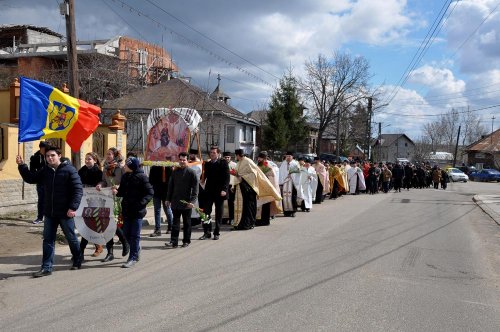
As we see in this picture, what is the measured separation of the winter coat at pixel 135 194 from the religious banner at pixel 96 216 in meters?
0.29

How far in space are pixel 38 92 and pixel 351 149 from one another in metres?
69.2

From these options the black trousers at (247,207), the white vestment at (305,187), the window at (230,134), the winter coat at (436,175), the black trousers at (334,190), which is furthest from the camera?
the window at (230,134)

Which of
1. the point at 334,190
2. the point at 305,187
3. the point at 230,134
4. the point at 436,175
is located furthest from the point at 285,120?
the point at 305,187

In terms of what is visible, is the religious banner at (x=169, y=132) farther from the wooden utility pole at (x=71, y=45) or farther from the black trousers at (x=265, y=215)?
the black trousers at (x=265, y=215)

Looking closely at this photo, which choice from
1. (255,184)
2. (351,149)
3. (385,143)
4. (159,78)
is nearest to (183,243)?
(255,184)

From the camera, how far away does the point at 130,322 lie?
4844mm

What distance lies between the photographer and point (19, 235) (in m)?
9.56

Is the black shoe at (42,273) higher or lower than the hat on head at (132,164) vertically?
lower

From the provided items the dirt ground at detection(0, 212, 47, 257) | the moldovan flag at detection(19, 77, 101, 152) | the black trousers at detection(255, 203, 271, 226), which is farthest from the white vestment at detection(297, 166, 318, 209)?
the dirt ground at detection(0, 212, 47, 257)

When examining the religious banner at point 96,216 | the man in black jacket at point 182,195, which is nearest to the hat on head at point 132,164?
the religious banner at point 96,216

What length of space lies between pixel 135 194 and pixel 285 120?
43549 mm

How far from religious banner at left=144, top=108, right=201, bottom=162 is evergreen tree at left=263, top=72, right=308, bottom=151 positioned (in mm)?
36750

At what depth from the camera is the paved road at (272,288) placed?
4969 millimetres

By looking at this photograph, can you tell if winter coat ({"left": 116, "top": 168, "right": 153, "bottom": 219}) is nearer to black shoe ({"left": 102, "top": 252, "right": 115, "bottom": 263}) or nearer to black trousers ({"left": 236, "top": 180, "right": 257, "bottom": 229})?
black shoe ({"left": 102, "top": 252, "right": 115, "bottom": 263})
